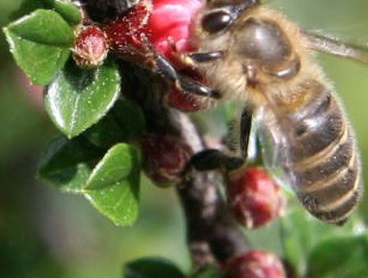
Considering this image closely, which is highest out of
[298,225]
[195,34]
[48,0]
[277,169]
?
[48,0]

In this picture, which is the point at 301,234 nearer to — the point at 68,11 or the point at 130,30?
the point at 130,30

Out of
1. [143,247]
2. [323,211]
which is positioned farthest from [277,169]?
[143,247]

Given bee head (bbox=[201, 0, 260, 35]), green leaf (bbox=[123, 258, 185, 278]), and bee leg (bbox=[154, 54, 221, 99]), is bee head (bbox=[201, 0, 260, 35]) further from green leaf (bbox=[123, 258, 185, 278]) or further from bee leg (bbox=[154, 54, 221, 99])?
green leaf (bbox=[123, 258, 185, 278])

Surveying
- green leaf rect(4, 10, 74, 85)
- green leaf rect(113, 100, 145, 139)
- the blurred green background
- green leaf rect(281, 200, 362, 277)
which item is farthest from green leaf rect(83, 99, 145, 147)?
the blurred green background

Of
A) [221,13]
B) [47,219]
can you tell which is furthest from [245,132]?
[47,219]

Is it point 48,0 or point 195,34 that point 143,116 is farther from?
point 48,0

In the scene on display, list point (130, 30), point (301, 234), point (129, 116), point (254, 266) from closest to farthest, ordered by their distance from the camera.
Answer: point (130, 30), point (129, 116), point (254, 266), point (301, 234)

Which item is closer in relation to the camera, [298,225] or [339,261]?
[339,261]

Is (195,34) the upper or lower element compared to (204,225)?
upper
